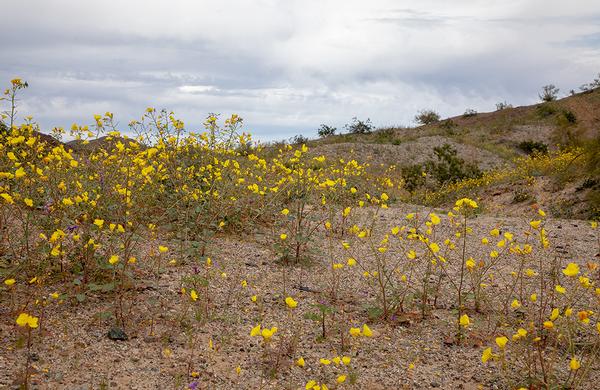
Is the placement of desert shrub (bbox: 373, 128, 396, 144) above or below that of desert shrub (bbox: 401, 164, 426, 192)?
above

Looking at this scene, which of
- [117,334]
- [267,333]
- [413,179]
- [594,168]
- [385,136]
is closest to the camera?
[267,333]

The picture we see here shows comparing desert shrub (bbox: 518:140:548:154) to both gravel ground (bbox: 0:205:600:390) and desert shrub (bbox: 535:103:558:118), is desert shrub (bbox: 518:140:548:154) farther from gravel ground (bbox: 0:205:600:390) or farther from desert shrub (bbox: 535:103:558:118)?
gravel ground (bbox: 0:205:600:390)

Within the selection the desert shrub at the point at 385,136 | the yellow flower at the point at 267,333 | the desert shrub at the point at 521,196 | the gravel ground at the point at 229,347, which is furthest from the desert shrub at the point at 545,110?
the yellow flower at the point at 267,333

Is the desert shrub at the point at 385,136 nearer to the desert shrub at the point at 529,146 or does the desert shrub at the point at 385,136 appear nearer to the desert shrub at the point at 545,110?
the desert shrub at the point at 529,146

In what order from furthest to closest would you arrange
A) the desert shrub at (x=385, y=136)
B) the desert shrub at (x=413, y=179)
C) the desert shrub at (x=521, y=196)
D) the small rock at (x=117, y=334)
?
the desert shrub at (x=385, y=136), the desert shrub at (x=413, y=179), the desert shrub at (x=521, y=196), the small rock at (x=117, y=334)

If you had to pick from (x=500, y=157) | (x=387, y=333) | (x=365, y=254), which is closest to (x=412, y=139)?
(x=500, y=157)

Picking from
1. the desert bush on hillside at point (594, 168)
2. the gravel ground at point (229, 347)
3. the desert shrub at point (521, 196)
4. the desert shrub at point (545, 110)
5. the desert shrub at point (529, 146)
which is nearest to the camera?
the gravel ground at point (229, 347)

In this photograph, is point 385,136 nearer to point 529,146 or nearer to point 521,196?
point 529,146

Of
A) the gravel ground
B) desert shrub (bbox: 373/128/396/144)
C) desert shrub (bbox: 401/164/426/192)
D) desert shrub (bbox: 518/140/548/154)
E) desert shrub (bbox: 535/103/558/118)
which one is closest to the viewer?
the gravel ground

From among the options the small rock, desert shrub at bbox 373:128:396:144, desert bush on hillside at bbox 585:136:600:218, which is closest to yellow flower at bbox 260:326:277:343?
the small rock

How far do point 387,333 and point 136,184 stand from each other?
3.17 metres

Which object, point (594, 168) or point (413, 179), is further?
point (413, 179)

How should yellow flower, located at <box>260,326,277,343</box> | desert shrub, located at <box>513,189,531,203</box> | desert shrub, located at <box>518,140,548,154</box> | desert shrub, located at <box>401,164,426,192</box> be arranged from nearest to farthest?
yellow flower, located at <box>260,326,277,343</box> < desert shrub, located at <box>513,189,531,203</box> < desert shrub, located at <box>401,164,426,192</box> < desert shrub, located at <box>518,140,548,154</box>

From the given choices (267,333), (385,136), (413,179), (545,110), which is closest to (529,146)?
(385,136)
